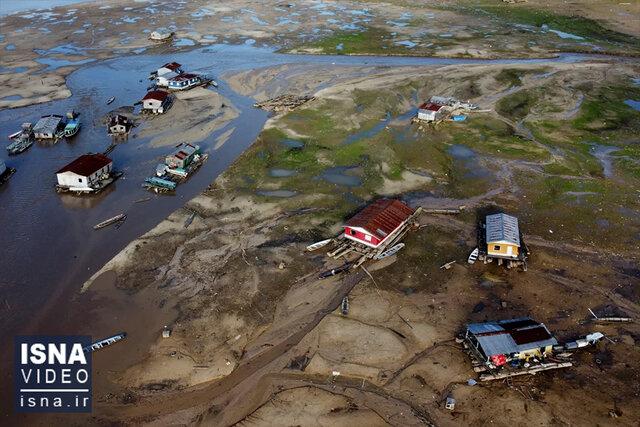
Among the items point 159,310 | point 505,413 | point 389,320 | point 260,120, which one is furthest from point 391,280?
point 260,120

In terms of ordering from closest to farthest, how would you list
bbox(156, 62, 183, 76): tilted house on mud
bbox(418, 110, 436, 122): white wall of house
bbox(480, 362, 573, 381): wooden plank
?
bbox(480, 362, 573, 381): wooden plank < bbox(418, 110, 436, 122): white wall of house < bbox(156, 62, 183, 76): tilted house on mud

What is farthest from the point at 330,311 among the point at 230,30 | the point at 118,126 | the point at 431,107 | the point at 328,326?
the point at 230,30

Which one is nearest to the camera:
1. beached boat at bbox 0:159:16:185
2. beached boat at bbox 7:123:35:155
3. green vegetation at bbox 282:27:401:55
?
beached boat at bbox 0:159:16:185

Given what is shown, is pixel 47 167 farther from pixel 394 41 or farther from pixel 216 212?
pixel 394 41

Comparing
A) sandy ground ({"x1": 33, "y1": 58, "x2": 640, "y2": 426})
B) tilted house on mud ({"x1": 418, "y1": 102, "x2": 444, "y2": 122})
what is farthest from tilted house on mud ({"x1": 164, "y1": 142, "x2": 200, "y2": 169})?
tilted house on mud ({"x1": 418, "y1": 102, "x2": 444, "y2": 122})

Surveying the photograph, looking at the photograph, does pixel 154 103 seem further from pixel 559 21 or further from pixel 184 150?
pixel 559 21

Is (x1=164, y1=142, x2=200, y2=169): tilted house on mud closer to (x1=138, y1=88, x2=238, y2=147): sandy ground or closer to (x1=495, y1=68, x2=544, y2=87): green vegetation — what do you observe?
(x1=138, y1=88, x2=238, y2=147): sandy ground
